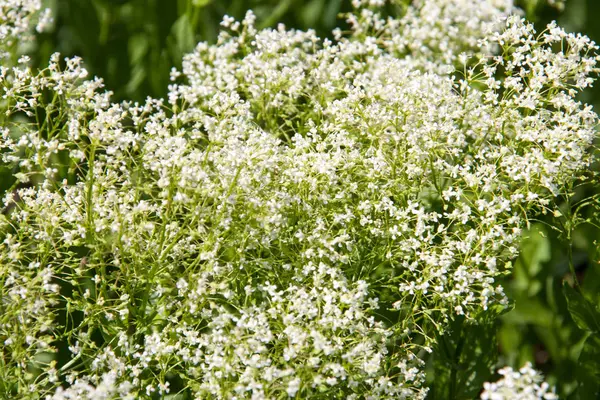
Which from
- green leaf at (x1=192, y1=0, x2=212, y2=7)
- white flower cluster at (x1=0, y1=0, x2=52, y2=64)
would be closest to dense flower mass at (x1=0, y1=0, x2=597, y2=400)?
white flower cluster at (x1=0, y1=0, x2=52, y2=64)

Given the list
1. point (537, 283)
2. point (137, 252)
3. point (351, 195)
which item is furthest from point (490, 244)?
point (537, 283)

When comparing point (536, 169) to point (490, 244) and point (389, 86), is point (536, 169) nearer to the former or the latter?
point (490, 244)

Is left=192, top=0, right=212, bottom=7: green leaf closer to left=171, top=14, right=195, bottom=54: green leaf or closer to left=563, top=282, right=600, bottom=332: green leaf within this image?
left=171, top=14, right=195, bottom=54: green leaf

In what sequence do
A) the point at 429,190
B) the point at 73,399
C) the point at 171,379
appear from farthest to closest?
the point at 171,379, the point at 429,190, the point at 73,399

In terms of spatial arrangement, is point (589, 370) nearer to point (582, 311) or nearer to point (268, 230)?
point (582, 311)

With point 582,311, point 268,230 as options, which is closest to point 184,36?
point 268,230

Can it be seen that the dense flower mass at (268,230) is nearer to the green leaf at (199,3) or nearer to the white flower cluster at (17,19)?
the white flower cluster at (17,19)

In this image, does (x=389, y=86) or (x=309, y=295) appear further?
(x=389, y=86)

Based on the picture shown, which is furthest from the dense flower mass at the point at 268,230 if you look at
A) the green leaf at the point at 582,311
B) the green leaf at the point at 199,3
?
the green leaf at the point at 199,3

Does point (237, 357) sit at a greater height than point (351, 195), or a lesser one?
lesser
